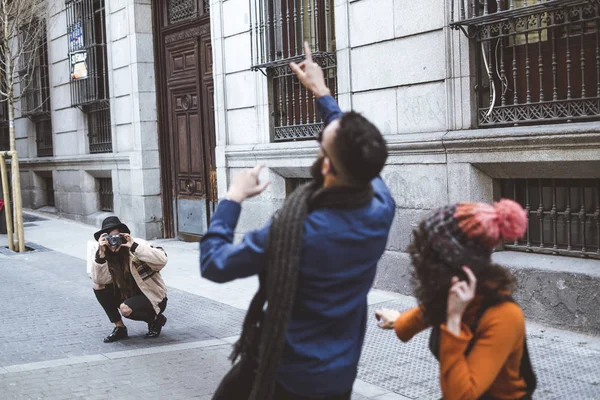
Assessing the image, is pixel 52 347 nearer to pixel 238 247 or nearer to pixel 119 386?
pixel 119 386

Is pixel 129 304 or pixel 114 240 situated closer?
pixel 114 240

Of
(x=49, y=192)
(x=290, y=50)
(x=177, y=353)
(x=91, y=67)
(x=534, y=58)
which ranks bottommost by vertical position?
(x=177, y=353)

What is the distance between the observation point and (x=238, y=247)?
9.47ft

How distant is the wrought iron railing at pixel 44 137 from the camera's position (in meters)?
20.9

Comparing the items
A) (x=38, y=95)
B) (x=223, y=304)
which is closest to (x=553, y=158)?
(x=223, y=304)

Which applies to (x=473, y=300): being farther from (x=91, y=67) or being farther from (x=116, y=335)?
(x=91, y=67)

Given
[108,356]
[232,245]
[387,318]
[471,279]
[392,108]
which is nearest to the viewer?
[471,279]

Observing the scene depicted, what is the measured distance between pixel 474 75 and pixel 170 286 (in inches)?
189

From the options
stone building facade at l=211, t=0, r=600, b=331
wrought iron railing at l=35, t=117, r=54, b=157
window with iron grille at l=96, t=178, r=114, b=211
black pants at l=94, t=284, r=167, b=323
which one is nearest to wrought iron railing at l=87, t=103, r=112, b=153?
window with iron grille at l=96, t=178, r=114, b=211

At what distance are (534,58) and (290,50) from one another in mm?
4146

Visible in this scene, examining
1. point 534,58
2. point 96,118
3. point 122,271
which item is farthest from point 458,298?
point 96,118

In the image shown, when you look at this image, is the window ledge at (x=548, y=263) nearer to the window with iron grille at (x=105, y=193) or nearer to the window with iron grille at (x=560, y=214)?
the window with iron grille at (x=560, y=214)

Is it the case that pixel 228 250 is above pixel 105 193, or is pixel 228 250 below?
above

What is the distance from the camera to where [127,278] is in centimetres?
752
